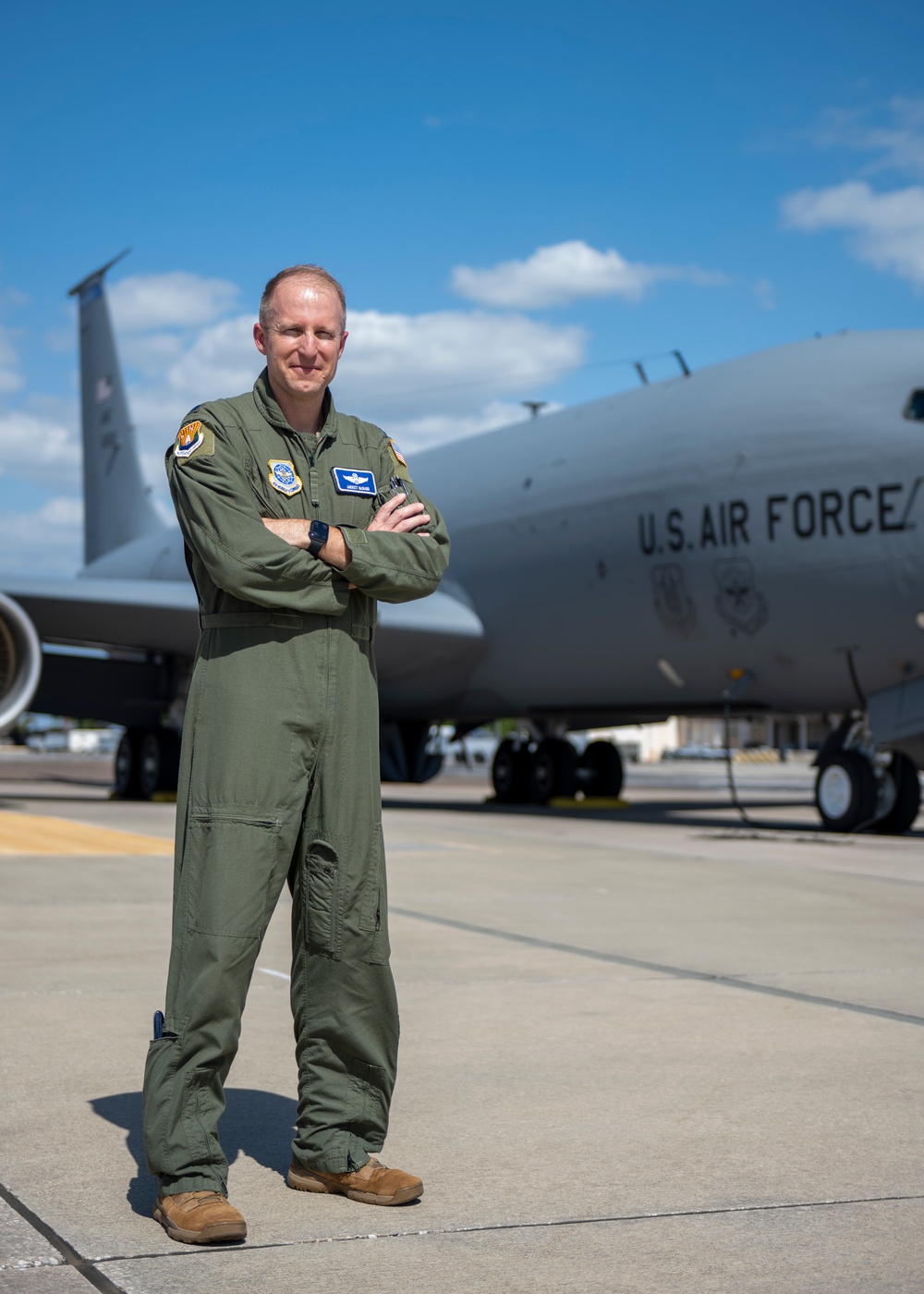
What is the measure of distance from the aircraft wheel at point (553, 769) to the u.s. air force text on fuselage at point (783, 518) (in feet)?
17.6

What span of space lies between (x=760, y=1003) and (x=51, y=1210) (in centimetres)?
285

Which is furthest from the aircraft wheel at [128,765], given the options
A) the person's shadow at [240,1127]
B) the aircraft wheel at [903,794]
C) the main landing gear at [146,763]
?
the person's shadow at [240,1127]

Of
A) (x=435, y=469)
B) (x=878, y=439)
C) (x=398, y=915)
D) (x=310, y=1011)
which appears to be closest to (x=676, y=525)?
(x=878, y=439)

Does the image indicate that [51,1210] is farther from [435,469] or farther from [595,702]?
[435,469]

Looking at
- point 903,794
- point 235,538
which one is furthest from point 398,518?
point 903,794

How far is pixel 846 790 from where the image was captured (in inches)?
523

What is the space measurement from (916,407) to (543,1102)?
401 inches

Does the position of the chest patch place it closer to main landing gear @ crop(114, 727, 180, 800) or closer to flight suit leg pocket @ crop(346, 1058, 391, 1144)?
flight suit leg pocket @ crop(346, 1058, 391, 1144)

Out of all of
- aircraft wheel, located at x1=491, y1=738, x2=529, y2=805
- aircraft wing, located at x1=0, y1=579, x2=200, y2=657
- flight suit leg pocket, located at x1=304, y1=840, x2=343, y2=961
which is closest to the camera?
flight suit leg pocket, located at x1=304, y1=840, x2=343, y2=961

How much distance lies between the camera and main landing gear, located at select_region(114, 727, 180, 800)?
744 inches

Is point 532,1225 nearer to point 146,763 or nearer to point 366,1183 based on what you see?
point 366,1183

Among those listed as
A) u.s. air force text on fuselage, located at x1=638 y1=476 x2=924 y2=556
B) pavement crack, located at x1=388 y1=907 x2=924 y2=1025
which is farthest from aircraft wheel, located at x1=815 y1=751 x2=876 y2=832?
pavement crack, located at x1=388 y1=907 x2=924 y2=1025

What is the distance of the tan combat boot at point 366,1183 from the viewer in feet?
9.52

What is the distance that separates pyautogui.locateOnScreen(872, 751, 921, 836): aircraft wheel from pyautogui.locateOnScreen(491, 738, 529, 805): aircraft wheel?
7204mm
